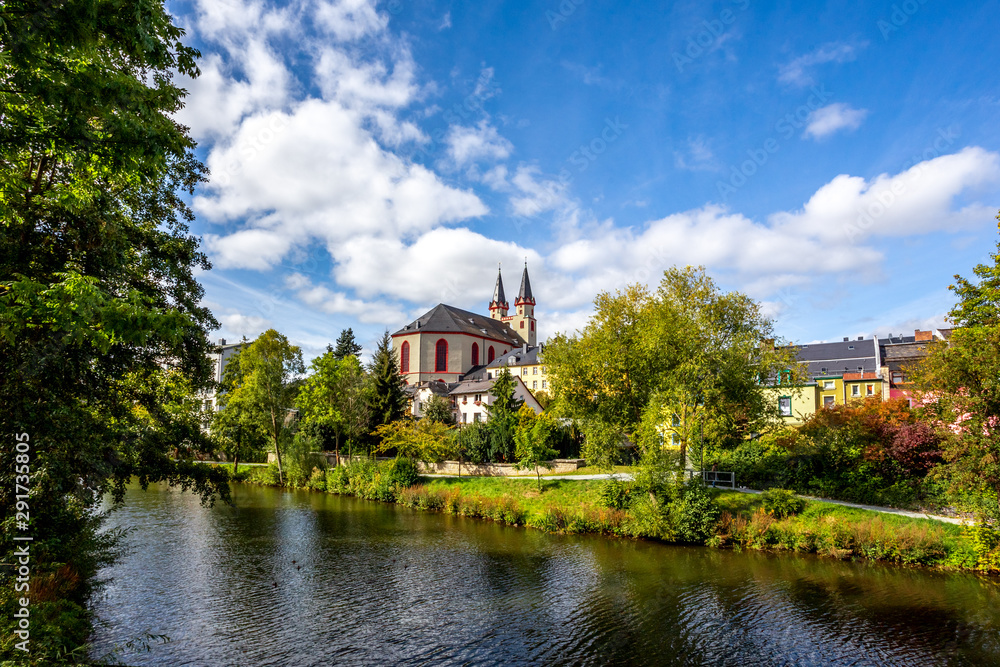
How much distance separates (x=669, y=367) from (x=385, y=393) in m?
24.4

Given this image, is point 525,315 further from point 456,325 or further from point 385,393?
point 385,393

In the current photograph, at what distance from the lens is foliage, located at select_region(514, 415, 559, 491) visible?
34.1 meters

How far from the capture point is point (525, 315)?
10031 centimetres

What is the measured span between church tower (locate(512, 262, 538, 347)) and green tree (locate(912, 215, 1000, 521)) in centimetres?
8065

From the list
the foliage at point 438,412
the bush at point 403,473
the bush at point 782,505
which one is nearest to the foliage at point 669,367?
the bush at point 782,505

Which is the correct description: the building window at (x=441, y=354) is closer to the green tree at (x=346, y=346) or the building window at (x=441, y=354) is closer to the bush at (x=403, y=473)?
the green tree at (x=346, y=346)

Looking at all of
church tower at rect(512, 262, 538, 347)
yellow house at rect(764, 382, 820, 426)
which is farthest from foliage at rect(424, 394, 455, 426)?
church tower at rect(512, 262, 538, 347)

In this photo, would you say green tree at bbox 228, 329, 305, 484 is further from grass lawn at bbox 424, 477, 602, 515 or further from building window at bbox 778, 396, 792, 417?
building window at bbox 778, 396, 792, 417

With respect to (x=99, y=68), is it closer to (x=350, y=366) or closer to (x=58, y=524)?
(x=58, y=524)

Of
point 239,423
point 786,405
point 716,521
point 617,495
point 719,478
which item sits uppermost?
point 786,405

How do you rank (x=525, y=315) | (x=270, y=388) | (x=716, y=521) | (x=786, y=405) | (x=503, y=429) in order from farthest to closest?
(x=525, y=315)
(x=270, y=388)
(x=786, y=405)
(x=503, y=429)
(x=716, y=521)

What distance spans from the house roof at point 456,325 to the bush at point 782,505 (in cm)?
6118

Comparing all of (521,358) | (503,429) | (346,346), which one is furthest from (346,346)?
(503,429)

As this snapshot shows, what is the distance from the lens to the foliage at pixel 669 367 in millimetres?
26344
